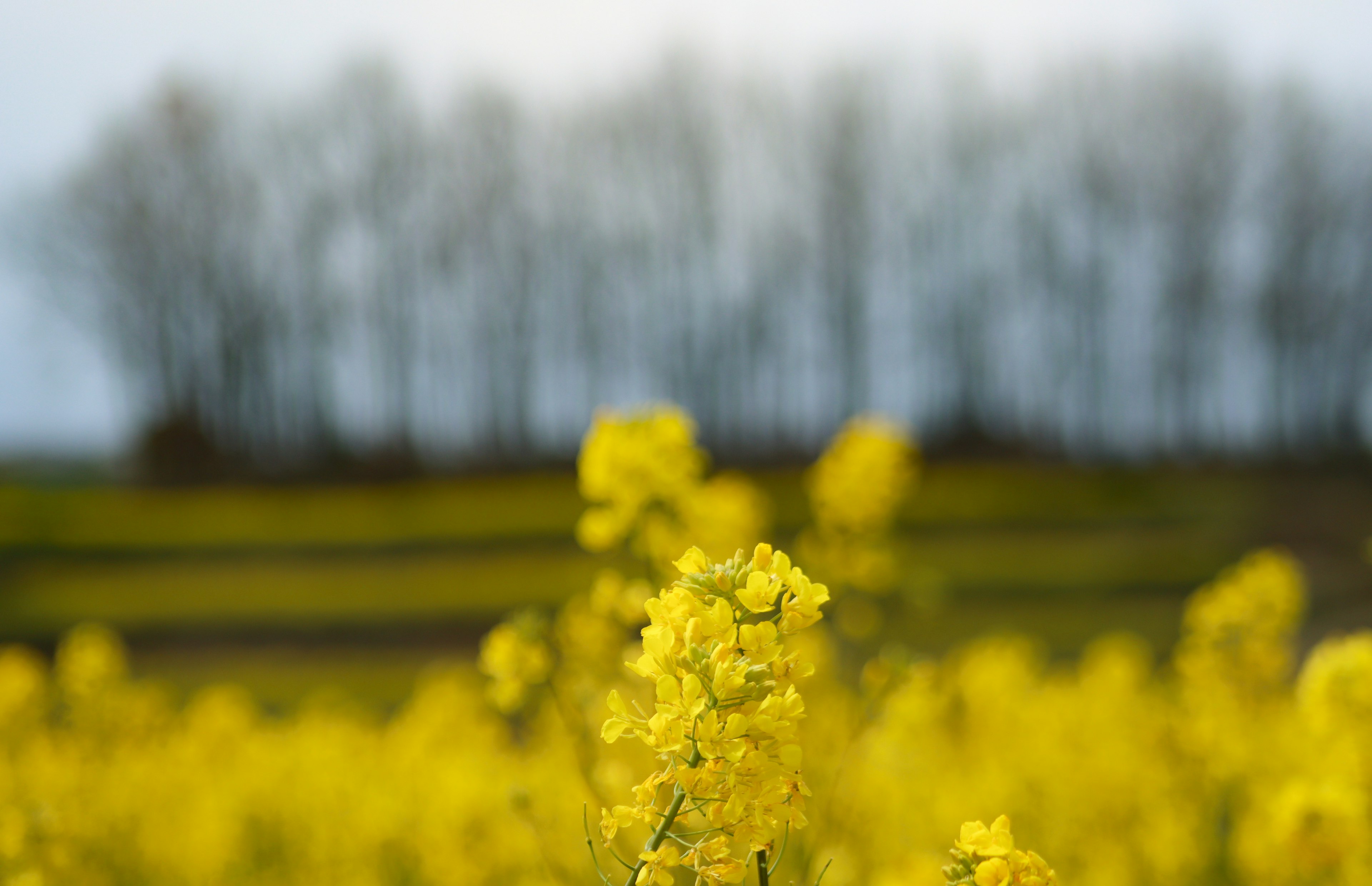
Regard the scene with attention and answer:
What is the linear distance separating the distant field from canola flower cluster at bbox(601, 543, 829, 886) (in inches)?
280

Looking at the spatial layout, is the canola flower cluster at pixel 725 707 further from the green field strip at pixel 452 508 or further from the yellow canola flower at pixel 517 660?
the green field strip at pixel 452 508

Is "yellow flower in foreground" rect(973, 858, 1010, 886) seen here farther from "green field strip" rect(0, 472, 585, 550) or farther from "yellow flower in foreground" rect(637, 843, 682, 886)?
"green field strip" rect(0, 472, 585, 550)

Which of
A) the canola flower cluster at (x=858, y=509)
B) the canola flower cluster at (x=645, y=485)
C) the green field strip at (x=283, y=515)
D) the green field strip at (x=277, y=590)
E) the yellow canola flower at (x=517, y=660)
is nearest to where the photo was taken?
the yellow canola flower at (x=517, y=660)

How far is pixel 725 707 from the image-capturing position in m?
0.80

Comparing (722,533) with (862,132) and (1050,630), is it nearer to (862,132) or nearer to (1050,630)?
(1050,630)

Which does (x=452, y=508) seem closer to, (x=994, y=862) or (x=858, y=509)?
(x=858, y=509)

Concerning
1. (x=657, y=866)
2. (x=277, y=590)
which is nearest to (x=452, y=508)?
(x=277, y=590)

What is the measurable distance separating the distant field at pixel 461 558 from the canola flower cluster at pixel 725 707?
7.11 metres

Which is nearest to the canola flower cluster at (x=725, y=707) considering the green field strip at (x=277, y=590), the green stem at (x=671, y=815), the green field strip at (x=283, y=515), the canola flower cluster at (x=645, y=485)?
the green stem at (x=671, y=815)

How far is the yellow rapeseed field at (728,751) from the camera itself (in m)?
0.81

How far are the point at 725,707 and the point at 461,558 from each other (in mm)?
9844

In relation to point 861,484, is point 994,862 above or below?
above

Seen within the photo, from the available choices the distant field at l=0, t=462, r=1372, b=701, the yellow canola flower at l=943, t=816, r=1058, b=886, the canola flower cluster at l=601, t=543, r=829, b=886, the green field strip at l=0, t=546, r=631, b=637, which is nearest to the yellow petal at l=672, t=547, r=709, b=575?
the canola flower cluster at l=601, t=543, r=829, b=886

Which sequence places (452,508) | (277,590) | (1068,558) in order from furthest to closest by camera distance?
(452,508) → (1068,558) → (277,590)
